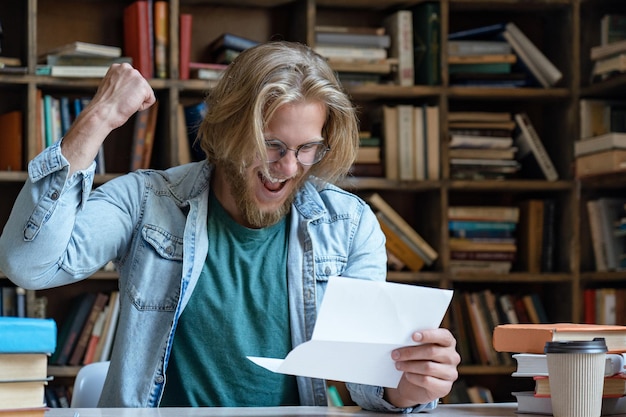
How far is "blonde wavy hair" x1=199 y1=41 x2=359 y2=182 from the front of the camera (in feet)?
5.65

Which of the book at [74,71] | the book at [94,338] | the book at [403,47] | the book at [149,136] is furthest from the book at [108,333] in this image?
the book at [403,47]

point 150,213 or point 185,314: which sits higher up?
point 150,213

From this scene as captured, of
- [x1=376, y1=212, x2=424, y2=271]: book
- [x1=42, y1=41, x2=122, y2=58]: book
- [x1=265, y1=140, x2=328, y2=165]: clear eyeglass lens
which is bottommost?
[x1=376, y1=212, x2=424, y2=271]: book

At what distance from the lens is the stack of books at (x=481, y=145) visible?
11.3 feet

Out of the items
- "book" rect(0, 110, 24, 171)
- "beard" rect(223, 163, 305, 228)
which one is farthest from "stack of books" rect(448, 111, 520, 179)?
"beard" rect(223, 163, 305, 228)

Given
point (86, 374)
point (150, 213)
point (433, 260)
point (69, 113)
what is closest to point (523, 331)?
point (150, 213)

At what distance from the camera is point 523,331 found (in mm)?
1427

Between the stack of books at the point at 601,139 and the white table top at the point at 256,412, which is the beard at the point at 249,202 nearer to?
the white table top at the point at 256,412

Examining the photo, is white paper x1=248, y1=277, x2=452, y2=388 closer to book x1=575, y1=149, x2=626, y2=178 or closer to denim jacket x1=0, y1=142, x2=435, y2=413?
denim jacket x1=0, y1=142, x2=435, y2=413

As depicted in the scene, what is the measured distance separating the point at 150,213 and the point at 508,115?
2089 mm

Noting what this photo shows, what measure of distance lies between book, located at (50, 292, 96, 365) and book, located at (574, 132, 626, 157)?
188 cm

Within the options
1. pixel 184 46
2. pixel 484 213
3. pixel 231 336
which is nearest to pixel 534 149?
pixel 484 213

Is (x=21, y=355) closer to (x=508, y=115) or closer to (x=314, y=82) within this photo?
(x=314, y=82)

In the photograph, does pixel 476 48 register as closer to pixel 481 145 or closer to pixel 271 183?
pixel 481 145
